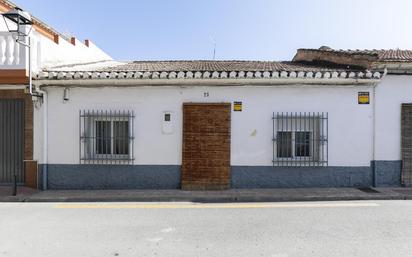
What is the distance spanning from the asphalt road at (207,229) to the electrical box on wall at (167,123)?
7.22ft

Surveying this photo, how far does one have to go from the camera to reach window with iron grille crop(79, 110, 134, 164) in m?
8.96

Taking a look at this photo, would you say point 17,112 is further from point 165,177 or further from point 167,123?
point 165,177

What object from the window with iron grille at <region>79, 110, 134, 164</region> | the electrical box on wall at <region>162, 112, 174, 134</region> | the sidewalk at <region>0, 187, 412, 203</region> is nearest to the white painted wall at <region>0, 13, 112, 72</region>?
the window with iron grille at <region>79, 110, 134, 164</region>

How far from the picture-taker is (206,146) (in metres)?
8.93

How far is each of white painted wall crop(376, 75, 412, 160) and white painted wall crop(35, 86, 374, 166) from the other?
1.12ft

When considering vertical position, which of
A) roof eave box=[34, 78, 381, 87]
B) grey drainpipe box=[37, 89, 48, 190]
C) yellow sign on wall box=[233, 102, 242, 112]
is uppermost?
roof eave box=[34, 78, 381, 87]

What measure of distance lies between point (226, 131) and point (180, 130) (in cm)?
123

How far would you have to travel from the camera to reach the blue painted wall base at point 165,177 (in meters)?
8.97

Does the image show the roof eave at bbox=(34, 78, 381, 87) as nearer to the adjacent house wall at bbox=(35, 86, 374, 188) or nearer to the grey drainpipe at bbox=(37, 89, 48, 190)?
the adjacent house wall at bbox=(35, 86, 374, 188)

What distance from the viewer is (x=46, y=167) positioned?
8.97 metres

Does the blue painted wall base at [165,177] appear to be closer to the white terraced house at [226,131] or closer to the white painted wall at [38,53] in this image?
the white terraced house at [226,131]

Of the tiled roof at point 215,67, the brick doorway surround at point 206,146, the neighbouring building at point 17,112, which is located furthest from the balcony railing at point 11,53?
the brick doorway surround at point 206,146

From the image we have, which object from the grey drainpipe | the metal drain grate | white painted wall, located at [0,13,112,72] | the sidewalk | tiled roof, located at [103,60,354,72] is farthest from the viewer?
Result: tiled roof, located at [103,60,354,72]

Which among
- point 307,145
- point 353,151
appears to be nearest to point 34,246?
point 307,145
